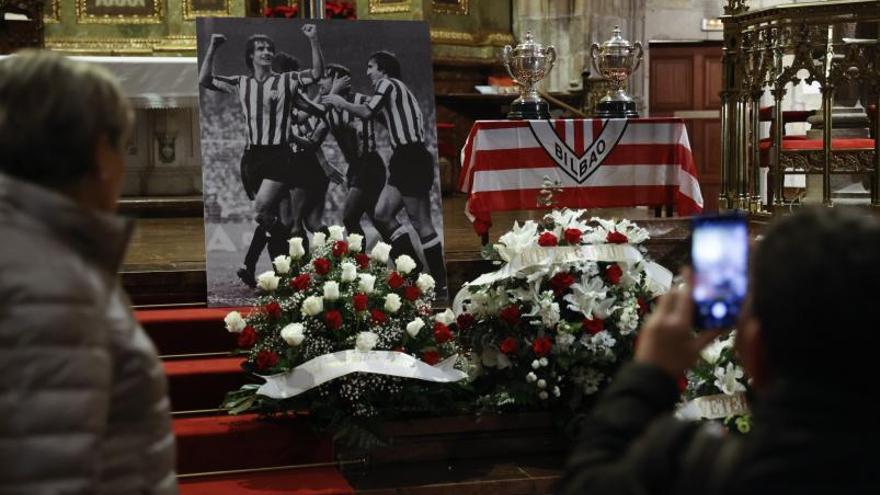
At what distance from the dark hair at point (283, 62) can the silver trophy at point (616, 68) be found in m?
1.91

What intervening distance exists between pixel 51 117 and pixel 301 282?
120 inches

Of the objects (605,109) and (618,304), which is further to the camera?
(605,109)

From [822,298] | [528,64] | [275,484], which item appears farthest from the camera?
[528,64]

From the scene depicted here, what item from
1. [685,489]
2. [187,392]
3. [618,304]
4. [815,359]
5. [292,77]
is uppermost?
[292,77]

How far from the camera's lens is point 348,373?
180 inches

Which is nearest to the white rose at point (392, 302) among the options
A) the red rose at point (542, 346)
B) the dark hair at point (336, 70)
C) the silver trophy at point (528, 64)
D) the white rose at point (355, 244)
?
the white rose at point (355, 244)

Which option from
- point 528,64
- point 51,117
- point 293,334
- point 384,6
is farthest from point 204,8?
point 51,117

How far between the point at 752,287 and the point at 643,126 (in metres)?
5.39

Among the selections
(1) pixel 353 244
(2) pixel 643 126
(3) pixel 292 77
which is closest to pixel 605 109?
(2) pixel 643 126

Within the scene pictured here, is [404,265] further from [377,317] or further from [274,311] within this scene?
[274,311]

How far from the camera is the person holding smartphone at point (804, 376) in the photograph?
4.40 ft

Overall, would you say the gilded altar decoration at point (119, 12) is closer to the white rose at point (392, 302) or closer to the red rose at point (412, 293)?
the red rose at point (412, 293)

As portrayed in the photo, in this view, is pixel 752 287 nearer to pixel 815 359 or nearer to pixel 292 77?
pixel 815 359

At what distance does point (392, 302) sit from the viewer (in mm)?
4766
